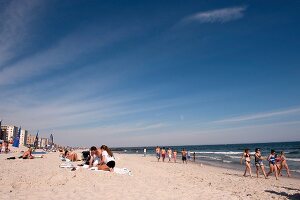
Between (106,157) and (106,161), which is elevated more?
(106,157)

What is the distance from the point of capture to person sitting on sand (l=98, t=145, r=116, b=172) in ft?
39.2

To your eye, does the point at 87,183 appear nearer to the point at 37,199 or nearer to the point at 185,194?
the point at 37,199

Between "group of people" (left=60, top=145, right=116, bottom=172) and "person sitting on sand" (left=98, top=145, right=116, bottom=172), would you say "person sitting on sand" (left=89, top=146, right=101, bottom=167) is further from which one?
"person sitting on sand" (left=98, top=145, right=116, bottom=172)

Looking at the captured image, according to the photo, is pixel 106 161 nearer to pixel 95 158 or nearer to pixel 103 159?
pixel 103 159

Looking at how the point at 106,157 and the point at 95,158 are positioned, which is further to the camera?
the point at 95,158

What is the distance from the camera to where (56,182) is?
8523mm

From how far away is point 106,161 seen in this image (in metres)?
12.2

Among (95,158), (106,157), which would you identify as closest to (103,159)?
(106,157)

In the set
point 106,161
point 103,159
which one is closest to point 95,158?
point 103,159

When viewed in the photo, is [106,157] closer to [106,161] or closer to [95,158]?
[106,161]

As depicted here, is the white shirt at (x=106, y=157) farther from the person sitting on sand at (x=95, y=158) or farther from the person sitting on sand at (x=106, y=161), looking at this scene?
the person sitting on sand at (x=95, y=158)

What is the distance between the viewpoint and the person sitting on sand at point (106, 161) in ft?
39.2

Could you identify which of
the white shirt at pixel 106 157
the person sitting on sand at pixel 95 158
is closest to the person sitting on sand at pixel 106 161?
the white shirt at pixel 106 157

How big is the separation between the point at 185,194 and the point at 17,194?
463 cm
